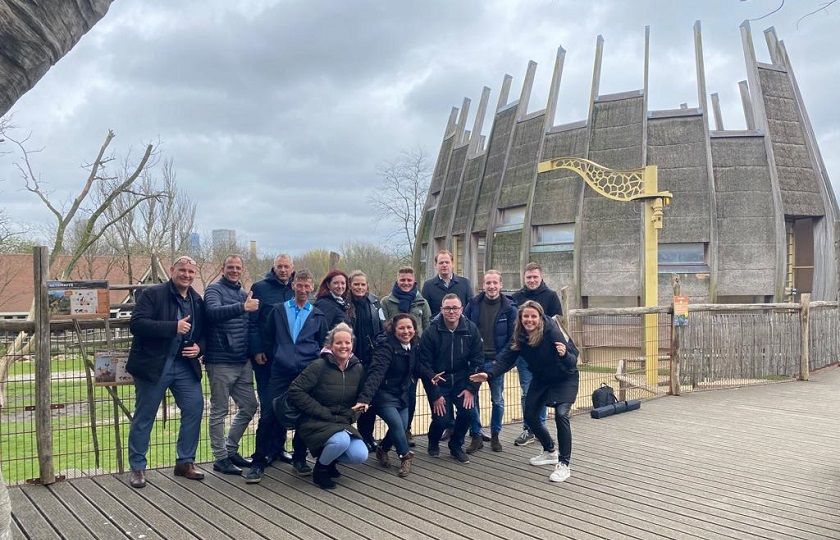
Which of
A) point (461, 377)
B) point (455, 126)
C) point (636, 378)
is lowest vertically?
point (636, 378)

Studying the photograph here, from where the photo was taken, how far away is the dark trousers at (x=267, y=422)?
4812mm

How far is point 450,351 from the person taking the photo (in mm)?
5148

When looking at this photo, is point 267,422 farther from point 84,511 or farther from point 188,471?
point 84,511

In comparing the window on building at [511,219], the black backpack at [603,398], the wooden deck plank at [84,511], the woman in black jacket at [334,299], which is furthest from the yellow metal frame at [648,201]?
the window on building at [511,219]

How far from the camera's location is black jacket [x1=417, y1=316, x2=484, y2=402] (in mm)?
5148

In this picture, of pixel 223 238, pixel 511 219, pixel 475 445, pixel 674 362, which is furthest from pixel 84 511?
pixel 223 238

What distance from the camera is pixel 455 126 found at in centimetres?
2631

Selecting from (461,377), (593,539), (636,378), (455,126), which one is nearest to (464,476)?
(461,377)

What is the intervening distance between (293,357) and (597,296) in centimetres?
1401

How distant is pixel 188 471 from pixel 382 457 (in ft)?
5.14

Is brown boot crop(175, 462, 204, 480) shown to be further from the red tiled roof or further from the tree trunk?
the red tiled roof

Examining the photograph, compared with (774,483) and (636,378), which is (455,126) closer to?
(636,378)

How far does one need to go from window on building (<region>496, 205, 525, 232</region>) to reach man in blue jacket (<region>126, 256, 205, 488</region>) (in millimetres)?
15229

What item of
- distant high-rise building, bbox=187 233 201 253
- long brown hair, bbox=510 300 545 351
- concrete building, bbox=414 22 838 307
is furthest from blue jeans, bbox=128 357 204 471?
distant high-rise building, bbox=187 233 201 253
